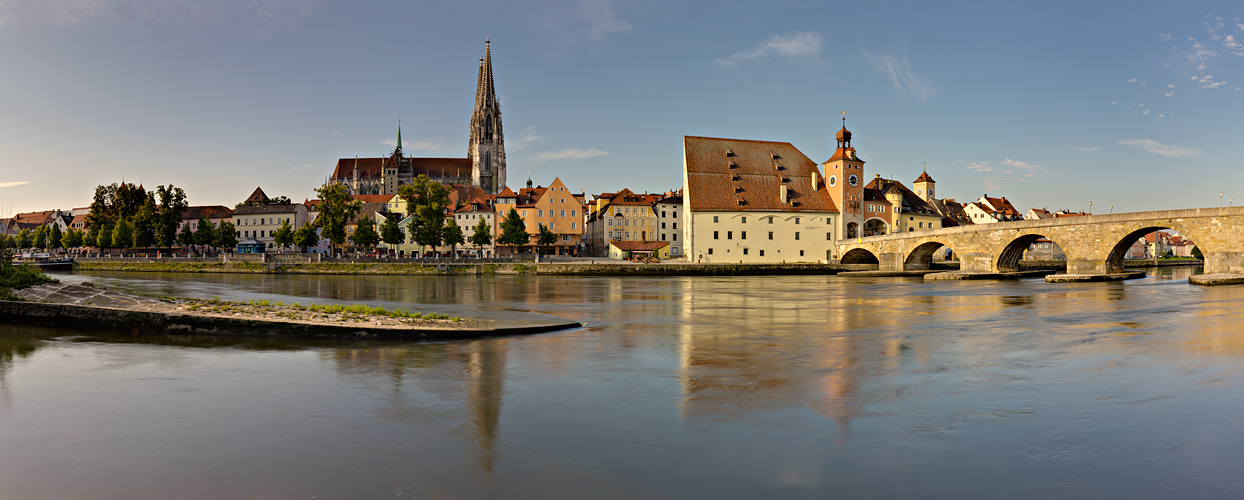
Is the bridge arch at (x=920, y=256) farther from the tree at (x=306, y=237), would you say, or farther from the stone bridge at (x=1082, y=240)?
the tree at (x=306, y=237)

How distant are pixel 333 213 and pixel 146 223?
29.8 metres

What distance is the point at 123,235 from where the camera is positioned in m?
81.9

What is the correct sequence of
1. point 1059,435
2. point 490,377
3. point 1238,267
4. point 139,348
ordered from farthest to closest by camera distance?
point 1238,267 → point 139,348 → point 490,377 → point 1059,435

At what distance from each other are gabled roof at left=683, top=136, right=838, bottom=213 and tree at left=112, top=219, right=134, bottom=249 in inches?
2693

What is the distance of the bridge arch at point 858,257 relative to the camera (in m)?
69.5

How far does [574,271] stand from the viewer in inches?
2372

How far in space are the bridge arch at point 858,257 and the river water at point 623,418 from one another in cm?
5485

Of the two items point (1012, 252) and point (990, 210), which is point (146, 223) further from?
point (990, 210)

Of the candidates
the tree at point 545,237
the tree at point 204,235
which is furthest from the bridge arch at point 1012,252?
the tree at point 204,235

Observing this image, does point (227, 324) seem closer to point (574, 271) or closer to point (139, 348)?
point (139, 348)

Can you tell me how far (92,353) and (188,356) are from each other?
232 centimetres

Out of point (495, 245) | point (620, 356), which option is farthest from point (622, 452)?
point (495, 245)

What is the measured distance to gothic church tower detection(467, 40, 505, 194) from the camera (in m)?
153

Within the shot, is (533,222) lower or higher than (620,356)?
higher
